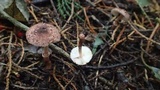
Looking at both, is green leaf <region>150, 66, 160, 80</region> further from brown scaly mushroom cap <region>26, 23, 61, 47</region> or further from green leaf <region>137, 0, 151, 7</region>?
brown scaly mushroom cap <region>26, 23, 61, 47</region>

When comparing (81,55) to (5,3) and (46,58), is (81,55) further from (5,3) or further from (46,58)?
(5,3)

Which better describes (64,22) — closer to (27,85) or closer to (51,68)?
(51,68)

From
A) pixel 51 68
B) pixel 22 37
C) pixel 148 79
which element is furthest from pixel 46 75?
pixel 148 79

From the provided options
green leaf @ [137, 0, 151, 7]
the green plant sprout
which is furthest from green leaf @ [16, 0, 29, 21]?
green leaf @ [137, 0, 151, 7]

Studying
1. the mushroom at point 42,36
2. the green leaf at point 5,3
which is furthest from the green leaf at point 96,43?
the green leaf at point 5,3

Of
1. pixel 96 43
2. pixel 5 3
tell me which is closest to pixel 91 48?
pixel 96 43

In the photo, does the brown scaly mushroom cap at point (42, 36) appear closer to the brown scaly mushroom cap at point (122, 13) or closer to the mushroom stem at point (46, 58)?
the mushroom stem at point (46, 58)
